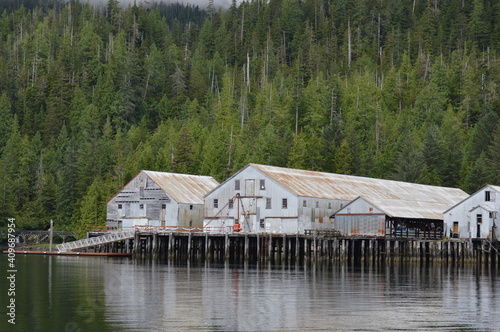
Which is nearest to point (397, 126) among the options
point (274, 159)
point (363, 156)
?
point (363, 156)

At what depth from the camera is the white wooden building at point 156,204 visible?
8694 centimetres

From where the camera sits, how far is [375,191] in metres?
86.0

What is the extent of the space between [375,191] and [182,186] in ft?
70.3

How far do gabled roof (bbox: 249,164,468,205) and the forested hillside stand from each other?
12.1 m

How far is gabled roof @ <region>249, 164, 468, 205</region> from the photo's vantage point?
79.6 metres

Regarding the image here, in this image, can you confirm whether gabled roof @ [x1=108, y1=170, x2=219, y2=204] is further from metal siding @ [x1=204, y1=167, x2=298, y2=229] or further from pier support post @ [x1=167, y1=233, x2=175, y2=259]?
metal siding @ [x1=204, y1=167, x2=298, y2=229]

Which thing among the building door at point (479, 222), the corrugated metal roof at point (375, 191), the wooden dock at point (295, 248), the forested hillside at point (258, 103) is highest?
the forested hillside at point (258, 103)

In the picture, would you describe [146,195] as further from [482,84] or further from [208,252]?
[482,84]

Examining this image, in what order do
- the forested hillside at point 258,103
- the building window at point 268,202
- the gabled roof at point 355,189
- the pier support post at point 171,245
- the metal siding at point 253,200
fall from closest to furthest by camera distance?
the metal siding at point 253,200 → the building window at point 268,202 → the gabled roof at point 355,189 → the pier support post at point 171,245 → the forested hillside at point 258,103

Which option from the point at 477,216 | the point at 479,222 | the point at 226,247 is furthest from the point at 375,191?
the point at 226,247

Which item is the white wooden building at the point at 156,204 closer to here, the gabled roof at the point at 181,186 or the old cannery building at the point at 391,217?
the gabled roof at the point at 181,186

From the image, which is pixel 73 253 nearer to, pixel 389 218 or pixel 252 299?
pixel 389 218

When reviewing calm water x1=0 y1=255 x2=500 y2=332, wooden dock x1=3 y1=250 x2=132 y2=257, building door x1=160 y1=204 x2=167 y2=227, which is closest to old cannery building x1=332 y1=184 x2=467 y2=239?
calm water x1=0 y1=255 x2=500 y2=332

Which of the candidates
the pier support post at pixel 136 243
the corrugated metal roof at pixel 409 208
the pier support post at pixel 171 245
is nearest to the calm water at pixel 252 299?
the corrugated metal roof at pixel 409 208
